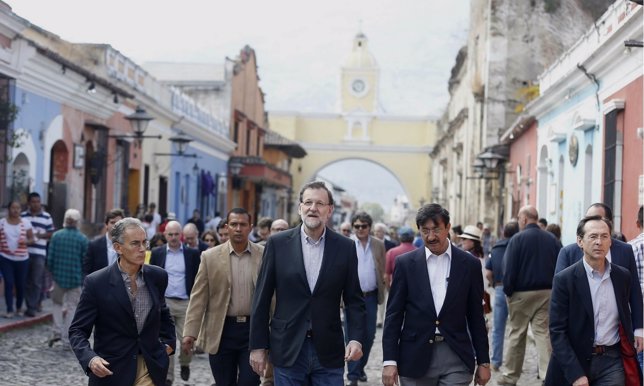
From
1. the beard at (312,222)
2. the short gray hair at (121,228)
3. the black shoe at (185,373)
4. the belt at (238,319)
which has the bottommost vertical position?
the black shoe at (185,373)

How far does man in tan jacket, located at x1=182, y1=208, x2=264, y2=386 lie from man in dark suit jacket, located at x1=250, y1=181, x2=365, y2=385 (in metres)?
1.05

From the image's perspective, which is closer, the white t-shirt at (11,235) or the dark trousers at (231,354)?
the dark trousers at (231,354)

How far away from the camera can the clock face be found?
84.8m

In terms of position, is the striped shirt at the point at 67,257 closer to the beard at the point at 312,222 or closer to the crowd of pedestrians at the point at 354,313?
the crowd of pedestrians at the point at 354,313

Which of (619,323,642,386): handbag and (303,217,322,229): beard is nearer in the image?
(619,323,642,386): handbag

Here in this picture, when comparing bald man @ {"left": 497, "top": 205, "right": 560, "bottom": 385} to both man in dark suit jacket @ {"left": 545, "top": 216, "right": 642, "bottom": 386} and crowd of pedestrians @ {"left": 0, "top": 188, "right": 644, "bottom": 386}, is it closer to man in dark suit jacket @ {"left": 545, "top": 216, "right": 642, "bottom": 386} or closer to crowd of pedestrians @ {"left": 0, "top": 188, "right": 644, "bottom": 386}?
crowd of pedestrians @ {"left": 0, "top": 188, "right": 644, "bottom": 386}

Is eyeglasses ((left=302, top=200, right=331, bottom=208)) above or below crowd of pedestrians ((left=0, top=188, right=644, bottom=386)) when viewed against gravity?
above

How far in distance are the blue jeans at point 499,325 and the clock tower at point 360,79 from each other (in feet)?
228

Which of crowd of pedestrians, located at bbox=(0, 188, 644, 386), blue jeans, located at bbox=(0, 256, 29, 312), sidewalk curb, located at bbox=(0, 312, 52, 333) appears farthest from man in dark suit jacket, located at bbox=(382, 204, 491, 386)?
blue jeans, located at bbox=(0, 256, 29, 312)

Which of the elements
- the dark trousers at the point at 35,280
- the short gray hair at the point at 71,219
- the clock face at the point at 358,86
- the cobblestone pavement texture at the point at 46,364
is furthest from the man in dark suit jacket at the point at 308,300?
the clock face at the point at 358,86

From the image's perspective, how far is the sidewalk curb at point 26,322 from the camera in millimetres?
11948

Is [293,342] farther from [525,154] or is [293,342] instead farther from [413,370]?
[525,154]

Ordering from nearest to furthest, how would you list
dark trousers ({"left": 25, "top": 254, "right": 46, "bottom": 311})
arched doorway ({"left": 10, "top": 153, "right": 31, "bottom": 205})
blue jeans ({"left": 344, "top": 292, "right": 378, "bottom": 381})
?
blue jeans ({"left": 344, "top": 292, "right": 378, "bottom": 381}), dark trousers ({"left": 25, "top": 254, "right": 46, "bottom": 311}), arched doorway ({"left": 10, "top": 153, "right": 31, "bottom": 205})

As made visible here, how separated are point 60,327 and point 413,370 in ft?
20.9
